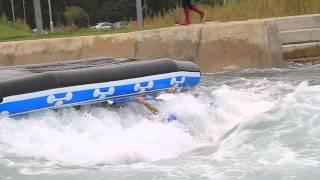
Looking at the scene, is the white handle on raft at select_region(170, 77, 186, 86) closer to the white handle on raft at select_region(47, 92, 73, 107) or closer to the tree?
the white handle on raft at select_region(47, 92, 73, 107)

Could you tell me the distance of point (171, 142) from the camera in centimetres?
673

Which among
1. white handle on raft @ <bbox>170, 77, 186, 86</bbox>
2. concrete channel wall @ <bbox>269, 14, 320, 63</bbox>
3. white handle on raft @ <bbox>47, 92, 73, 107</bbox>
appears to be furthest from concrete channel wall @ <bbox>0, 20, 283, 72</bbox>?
white handle on raft @ <bbox>47, 92, 73, 107</bbox>

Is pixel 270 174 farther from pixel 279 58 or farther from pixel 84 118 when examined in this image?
pixel 279 58

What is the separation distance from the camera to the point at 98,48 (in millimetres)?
13523

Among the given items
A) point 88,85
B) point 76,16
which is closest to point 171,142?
point 88,85

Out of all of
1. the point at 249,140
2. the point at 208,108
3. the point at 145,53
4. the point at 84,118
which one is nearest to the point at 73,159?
the point at 84,118

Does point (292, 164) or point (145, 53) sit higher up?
point (145, 53)

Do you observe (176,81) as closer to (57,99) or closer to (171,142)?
(171,142)

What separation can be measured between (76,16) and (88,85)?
190 ft

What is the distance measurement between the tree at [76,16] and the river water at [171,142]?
181 feet

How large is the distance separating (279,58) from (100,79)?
692 centimetres

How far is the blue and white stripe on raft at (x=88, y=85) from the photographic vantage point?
20.7 feet

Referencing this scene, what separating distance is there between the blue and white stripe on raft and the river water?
0.15m

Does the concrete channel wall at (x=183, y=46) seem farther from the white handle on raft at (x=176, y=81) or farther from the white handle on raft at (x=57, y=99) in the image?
the white handle on raft at (x=57, y=99)
